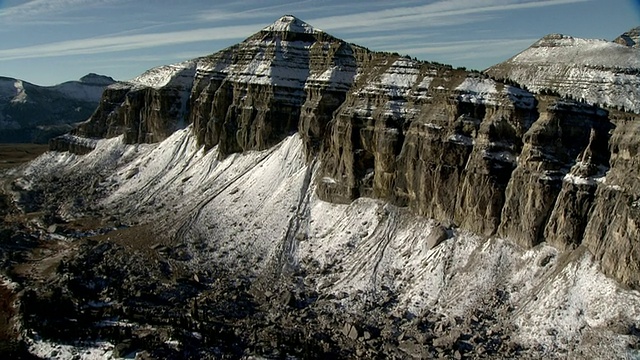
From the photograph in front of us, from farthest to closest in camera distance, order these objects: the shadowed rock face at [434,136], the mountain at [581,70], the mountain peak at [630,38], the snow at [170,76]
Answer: the snow at [170,76], the mountain peak at [630,38], the mountain at [581,70], the shadowed rock face at [434,136]

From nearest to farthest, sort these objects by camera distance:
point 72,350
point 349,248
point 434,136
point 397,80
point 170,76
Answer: point 72,350 < point 434,136 < point 349,248 < point 397,80 < point 170,76

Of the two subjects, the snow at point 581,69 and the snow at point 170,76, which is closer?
the snow at point 581,69

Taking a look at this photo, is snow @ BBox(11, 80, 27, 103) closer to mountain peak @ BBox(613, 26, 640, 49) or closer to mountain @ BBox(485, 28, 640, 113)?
mountain @ BBox(485, 28, 640, 113)

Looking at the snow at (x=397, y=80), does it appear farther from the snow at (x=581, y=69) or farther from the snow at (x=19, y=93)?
the snow at (x=19, y=93)

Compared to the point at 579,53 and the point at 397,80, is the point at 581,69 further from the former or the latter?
the point at 397,80

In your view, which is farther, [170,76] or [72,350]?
[170,76]

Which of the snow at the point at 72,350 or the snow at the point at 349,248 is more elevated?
the snow at the point at 349,248

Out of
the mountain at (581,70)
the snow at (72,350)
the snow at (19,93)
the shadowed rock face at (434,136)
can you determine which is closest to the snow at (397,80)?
the shadowed rock face at (434,136)

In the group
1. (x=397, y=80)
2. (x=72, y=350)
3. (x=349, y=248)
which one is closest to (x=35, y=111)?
(x=397, y=80)

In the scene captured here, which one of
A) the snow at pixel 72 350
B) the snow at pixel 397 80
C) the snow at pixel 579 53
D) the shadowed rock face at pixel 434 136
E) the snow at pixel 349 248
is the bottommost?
the snow at pixel 72 350
